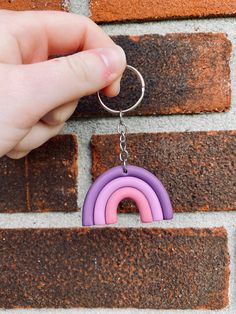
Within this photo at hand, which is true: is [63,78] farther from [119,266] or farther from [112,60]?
[119,266]

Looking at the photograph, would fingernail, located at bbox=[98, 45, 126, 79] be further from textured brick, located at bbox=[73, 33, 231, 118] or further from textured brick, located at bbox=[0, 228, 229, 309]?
textured brick, located at bbox=[0, 228, 229, 309]

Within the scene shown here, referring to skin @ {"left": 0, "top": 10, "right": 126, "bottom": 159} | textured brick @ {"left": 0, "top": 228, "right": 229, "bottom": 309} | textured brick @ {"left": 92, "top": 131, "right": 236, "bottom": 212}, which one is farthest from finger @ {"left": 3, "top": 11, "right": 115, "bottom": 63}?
textured brick @ {"left": 0, "top": 228, "right": 229, "bottom": 309}

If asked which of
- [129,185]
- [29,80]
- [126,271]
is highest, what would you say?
[29,80]

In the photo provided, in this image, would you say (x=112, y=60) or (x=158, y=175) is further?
(x=158, y=175)

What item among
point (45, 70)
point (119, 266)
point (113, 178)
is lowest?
point (119, 266)

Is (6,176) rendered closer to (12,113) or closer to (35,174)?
(35,174)

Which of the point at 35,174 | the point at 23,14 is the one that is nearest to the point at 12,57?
the point at 23,14

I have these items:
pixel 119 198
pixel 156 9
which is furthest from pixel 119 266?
pixel 156 9
